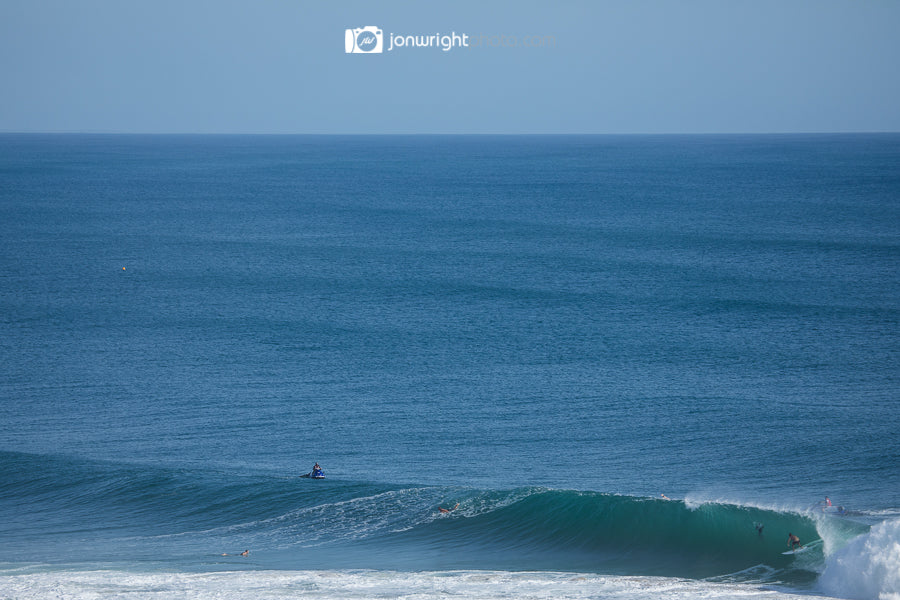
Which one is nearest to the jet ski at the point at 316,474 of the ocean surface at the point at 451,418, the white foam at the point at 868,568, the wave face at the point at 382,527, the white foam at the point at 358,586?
the wave face at the point at 382,527

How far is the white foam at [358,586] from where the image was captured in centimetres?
2528

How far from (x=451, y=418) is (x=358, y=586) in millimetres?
24112

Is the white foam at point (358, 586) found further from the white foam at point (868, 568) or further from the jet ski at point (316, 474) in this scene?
the jet ski at point (316, 474)

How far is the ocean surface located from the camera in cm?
2967

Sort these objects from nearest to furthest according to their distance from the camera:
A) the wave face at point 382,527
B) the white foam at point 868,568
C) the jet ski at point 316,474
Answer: the white foam at point 868,568 → the wave face at point 382,527 → the jet ski at point 316,474

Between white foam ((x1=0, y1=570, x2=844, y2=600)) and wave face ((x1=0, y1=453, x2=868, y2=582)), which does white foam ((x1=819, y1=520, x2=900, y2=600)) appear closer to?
white foam ((x1=0, y1=570, x2=844, y2=600))

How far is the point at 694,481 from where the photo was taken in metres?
41.1

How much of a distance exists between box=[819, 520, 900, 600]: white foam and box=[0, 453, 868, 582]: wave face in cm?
150

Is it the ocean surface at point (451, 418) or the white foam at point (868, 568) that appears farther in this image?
the ocean surface at point (451, 418)

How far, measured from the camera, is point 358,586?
26.6m

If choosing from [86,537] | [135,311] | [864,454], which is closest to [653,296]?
[864,454]

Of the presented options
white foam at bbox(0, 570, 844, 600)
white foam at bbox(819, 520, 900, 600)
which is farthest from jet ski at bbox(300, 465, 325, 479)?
white foam at bbox(819, 520, 900, 600)

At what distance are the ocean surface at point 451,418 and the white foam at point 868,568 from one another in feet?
0.26

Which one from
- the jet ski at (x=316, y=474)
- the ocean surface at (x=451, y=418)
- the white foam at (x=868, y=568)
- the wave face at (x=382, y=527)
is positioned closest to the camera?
the white foam at (x=868, y=568)
